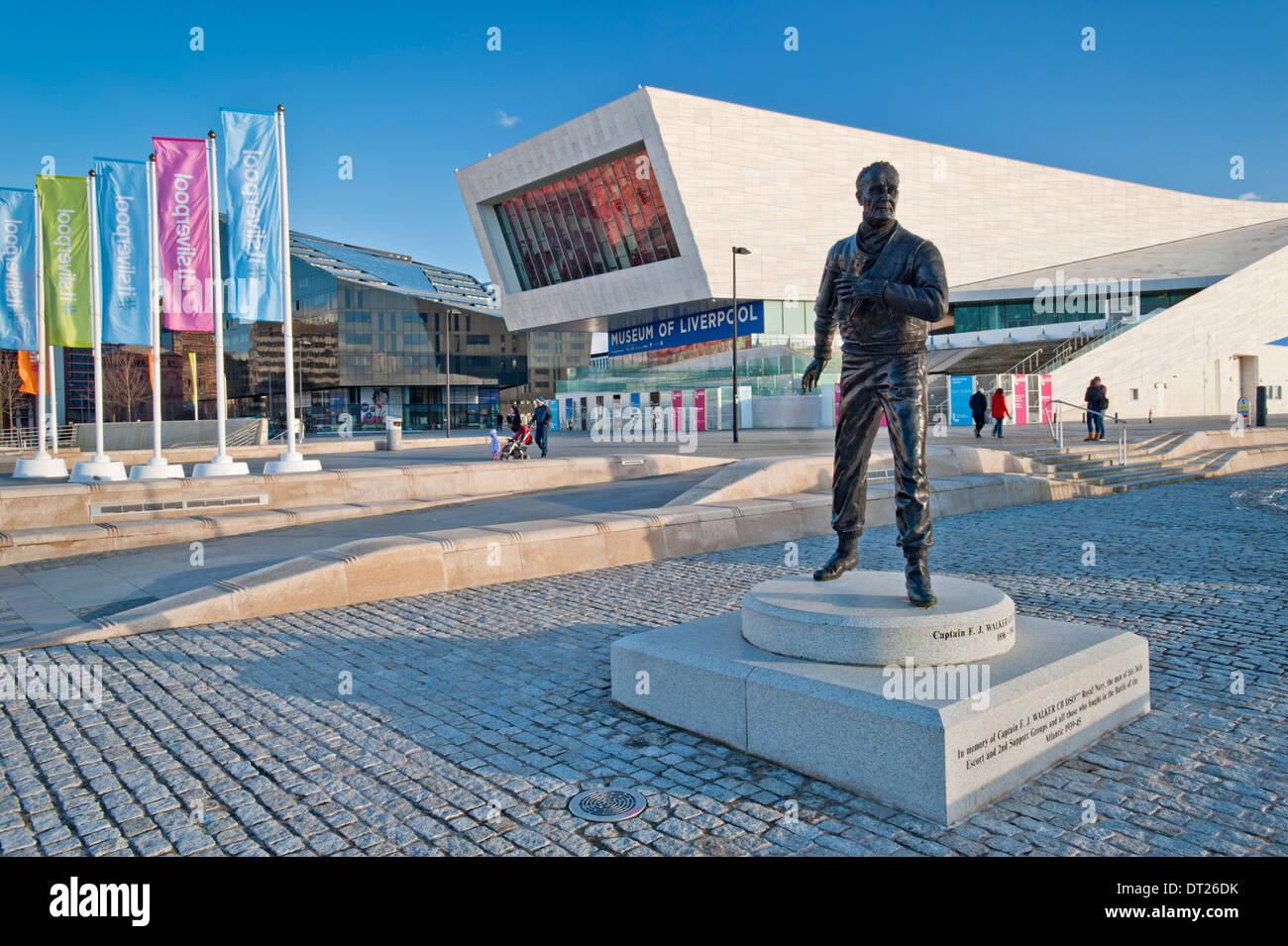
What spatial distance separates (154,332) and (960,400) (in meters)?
33.2

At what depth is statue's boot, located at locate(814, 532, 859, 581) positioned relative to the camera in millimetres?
5613

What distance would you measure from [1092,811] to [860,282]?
3081 millimetres

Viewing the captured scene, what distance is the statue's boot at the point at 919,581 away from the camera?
15.8 ft

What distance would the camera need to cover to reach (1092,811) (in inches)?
147

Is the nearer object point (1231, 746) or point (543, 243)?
point (1231, 746)

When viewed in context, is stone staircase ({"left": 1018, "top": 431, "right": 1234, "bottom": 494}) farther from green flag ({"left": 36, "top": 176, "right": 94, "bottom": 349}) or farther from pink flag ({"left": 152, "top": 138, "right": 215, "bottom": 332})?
green flag ({"left": 36, "top": 176, "right": 94, "bottom": 349})

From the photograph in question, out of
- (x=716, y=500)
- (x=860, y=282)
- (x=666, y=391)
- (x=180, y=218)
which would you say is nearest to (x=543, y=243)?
(x=666, y=391)

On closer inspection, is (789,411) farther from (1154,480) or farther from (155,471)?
(155,471)

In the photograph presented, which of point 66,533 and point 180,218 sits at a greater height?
point 180,218

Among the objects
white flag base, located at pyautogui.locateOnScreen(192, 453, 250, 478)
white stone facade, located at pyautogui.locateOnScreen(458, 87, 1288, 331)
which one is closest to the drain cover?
white flag base, located at pyautogui.locateOnScreen(192, 453, 250, 478)

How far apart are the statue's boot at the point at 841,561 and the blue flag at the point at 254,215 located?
1510 cm

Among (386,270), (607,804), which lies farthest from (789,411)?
(386,270)

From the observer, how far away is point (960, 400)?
39.9 meters
